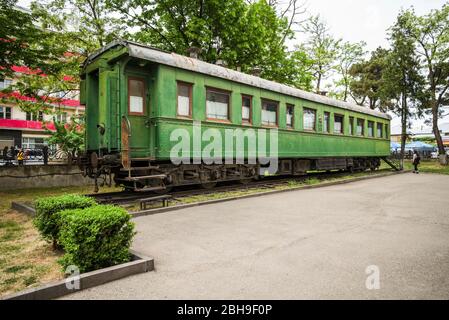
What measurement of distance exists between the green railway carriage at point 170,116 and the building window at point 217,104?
0.03m

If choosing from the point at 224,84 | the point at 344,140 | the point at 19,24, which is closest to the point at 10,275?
the point at 224,84

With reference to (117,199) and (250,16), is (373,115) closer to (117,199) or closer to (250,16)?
(250,16)

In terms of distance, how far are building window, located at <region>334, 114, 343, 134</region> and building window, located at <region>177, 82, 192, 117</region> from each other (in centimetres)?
940

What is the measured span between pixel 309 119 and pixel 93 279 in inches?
483

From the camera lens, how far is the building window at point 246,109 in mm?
10727

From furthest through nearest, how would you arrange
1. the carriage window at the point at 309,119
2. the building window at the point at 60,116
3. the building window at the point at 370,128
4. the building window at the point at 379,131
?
1. the building window at the point at 379,131
2. the building window at the point at 370,128
3. the building window at the point at 60,116
4. the carriage window at the point at 309,119

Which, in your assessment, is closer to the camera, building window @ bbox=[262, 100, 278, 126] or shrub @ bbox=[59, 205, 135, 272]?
shrub @ bbox=[59, 205, 135, 272]

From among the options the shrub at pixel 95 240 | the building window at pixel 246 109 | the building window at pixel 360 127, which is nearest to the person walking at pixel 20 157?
the building window at pixel 246 109

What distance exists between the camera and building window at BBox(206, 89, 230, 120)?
31.4 ft

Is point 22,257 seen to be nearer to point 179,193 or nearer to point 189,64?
point 179,193

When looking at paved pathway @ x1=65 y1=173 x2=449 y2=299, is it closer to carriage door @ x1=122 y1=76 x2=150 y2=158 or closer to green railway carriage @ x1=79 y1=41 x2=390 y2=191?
green railway carriage @ x1=79 y1=41 x2=390 y2=191

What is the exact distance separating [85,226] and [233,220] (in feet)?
10.9

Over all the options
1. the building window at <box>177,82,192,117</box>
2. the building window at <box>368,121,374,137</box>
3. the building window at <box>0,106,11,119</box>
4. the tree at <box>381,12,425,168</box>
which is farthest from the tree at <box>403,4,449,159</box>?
the building window at <box>0,106,11,119</box>

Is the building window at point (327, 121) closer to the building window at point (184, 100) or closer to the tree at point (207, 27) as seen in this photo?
the tree at point (207, 27)
